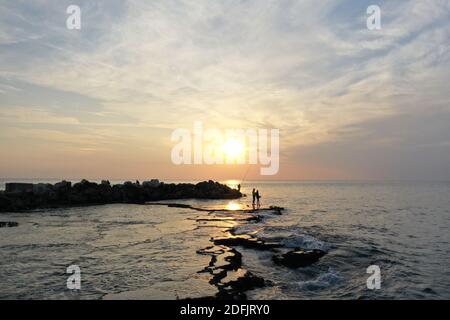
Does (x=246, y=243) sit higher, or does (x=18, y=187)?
(x=18, y=187)

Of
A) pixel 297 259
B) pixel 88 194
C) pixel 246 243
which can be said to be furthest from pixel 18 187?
pixel 297 259

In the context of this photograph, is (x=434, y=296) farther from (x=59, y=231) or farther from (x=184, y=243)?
(x=59, y=231)

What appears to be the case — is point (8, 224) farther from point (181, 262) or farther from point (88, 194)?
point (88, 194)

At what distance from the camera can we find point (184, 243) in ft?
73.0

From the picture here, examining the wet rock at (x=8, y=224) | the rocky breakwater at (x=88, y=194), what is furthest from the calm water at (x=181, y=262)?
the rocky breakwater at (x=88, y=194)

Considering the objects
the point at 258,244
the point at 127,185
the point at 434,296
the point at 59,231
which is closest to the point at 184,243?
the point at 258,244

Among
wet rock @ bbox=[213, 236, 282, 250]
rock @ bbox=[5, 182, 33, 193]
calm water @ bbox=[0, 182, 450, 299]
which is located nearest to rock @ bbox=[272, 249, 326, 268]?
calm water @ bbox=[0, 182, 450, 299]

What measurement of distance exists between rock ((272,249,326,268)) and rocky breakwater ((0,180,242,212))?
126 feet

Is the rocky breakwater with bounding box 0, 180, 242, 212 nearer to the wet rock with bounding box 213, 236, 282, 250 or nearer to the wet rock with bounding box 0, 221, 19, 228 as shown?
the wet rock with bounding box 0, 221, 19, 228

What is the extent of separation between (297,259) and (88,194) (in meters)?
44.5

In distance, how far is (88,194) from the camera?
54562 millimetres

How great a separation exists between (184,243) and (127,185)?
45.2m

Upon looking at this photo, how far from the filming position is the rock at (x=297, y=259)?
56.9 ft
